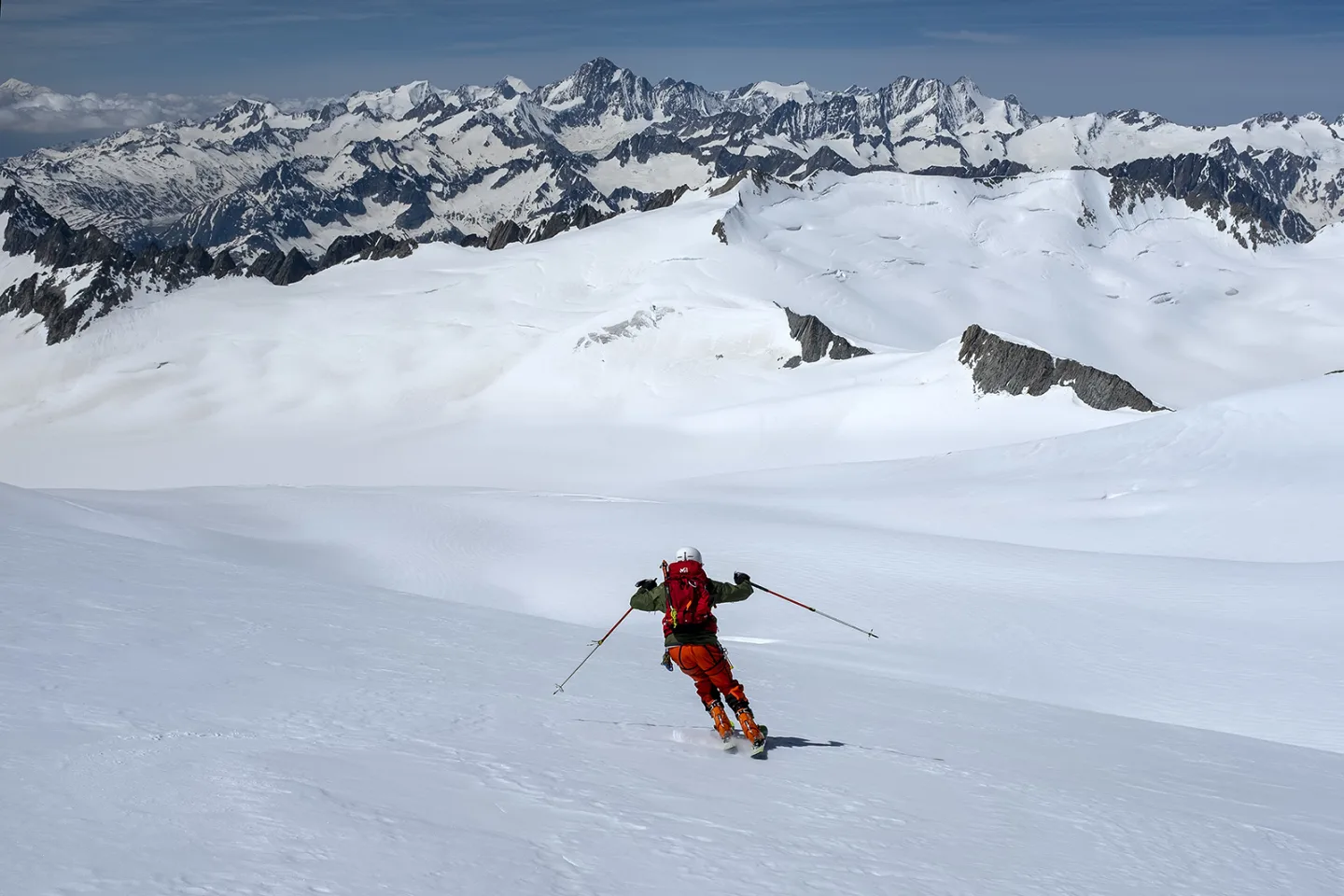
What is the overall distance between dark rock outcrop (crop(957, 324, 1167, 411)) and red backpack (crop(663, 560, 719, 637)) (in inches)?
2671

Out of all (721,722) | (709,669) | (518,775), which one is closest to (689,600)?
(709,669)

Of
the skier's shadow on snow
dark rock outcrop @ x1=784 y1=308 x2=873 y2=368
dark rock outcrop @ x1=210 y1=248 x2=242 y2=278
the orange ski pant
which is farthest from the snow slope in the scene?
dark rock outcrop @ x1=210 y1=248 x2=242 y2=278

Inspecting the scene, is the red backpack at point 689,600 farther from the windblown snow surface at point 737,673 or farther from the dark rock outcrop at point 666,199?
the dark rock outcrop at point 666,199

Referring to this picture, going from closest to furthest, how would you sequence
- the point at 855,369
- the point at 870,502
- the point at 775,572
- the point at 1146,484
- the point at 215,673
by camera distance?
the point at 215,673 < the point at 775,572 < the point at 1146,484 < the point at 870,502 < the point at 855,369

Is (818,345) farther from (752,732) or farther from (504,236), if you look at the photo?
(504,236)

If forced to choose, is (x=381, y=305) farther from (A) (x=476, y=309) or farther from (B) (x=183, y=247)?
(B) (x=183, y=247)

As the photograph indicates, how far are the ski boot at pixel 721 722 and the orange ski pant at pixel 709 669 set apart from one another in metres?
0.08

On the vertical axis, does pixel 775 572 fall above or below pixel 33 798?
below

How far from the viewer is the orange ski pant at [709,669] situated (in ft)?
36.9

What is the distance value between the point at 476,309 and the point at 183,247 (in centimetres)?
7475

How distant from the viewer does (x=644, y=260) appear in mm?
144250

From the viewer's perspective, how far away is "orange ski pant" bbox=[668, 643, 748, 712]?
11.2 metres

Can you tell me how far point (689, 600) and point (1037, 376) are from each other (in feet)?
232

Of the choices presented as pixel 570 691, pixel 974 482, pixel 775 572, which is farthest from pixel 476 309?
pixel 570 691
